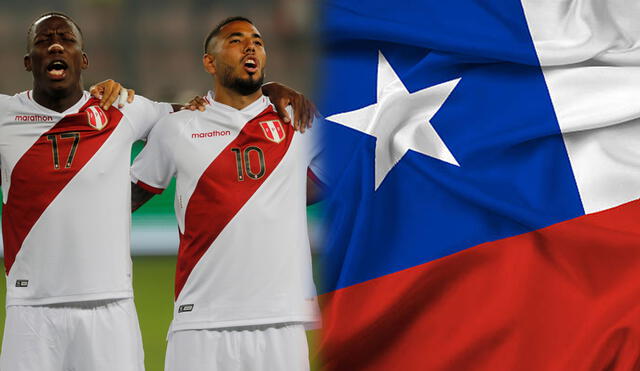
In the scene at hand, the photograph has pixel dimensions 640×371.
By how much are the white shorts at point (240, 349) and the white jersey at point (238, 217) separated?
0.04 m

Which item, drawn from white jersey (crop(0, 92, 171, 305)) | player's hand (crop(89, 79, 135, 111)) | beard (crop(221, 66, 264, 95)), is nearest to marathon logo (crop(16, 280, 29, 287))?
white jersey (crop(0, 92, 171, 305))

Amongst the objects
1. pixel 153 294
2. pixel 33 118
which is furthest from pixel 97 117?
pixel 153 294

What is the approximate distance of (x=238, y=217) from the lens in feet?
8.49

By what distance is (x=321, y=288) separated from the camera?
315cm

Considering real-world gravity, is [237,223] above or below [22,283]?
above

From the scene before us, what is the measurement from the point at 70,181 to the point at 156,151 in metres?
0.27

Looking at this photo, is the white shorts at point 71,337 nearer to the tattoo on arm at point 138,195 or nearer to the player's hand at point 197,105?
the tattoo on arm at point 138,195

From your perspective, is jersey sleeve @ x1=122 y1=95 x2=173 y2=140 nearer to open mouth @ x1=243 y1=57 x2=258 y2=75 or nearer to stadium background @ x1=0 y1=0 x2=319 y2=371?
open mouth @ x1=243 y1=57 x2=258 y2=75

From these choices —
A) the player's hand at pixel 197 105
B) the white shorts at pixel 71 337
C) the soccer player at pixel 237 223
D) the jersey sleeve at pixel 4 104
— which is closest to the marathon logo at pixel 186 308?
the soccer player at pixel 237 223

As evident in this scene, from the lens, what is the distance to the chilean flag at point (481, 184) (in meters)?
3.05

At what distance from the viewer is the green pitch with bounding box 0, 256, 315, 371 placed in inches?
145

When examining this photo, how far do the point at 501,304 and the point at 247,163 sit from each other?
104cm

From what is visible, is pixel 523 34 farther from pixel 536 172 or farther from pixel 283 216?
pixel 283 216

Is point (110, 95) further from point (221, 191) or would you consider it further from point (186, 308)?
point (186, 308)
